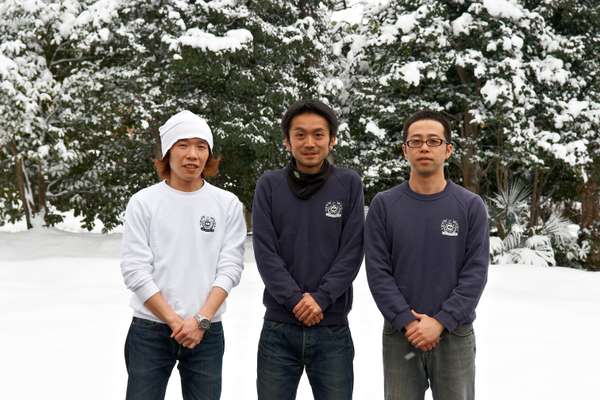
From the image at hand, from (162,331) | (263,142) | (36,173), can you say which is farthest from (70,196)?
(162,331)

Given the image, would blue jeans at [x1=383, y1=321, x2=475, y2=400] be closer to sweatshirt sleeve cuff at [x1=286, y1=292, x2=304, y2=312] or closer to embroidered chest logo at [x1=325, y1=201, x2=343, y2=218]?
sweatshirt sleeve cuff at [x1=286, y1=292, x2=304, y2=312]

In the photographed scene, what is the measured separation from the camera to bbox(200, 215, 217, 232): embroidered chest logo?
306cm

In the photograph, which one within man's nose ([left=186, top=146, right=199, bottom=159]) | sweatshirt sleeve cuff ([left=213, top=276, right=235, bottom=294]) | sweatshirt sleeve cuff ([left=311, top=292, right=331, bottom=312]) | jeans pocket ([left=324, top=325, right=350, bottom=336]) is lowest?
jeans pocket ([left=324, top=325, right=350, bottom=336])

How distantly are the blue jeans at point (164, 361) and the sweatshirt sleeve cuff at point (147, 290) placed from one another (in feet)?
0.41

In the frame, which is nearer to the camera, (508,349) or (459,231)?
(459,231)

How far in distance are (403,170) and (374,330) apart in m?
7.43

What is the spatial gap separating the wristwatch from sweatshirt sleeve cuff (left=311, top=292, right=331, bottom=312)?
18.0 inches

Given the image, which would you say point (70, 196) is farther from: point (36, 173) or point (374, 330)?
point (374, 330)

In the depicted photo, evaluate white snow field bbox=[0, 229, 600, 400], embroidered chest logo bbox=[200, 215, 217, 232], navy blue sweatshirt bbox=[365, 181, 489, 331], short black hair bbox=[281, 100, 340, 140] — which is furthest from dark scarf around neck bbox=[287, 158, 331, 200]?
white snow field bbox=[0, 229, 600, 400]

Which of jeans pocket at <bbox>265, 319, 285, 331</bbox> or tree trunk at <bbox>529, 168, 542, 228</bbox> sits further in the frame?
tree trunk at <bbox>529, 168, 542, 228</bbox>

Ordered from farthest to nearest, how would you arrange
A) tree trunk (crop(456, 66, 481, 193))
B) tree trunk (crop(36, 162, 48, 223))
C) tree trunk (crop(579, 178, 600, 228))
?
tree trunk (crop(36, 162, 48, 223)) → tree trunk (crop(579, 178, 600, 228)) → tree trunk (crop(456, 66, 481, 193))

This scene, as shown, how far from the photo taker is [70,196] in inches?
→ 611

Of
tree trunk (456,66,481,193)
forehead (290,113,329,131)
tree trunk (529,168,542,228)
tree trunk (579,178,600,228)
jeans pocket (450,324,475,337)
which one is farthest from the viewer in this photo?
tree trunk (579,178,600,228)

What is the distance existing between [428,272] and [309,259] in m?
0.51
